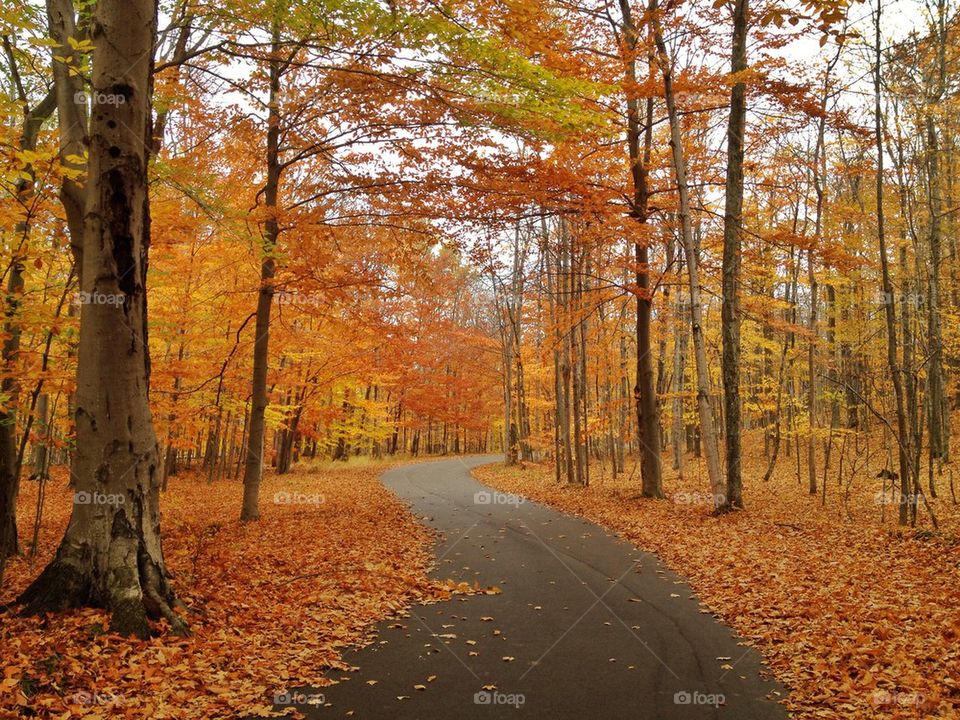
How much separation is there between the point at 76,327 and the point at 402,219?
20.1 feet

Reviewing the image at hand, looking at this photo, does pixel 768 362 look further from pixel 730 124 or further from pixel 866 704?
pixel 866 704

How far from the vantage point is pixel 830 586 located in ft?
22.9

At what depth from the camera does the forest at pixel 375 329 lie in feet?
16.8
